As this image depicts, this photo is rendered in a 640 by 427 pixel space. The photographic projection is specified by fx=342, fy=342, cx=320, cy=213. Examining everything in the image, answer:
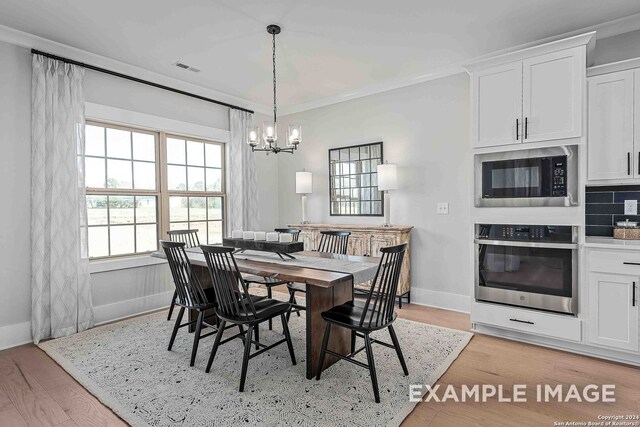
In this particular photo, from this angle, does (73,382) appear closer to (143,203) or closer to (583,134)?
(143,203)

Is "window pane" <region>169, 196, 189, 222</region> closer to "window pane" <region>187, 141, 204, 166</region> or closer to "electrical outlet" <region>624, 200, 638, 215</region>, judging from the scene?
"window pane" <region>187, 141, 204, 166</region>

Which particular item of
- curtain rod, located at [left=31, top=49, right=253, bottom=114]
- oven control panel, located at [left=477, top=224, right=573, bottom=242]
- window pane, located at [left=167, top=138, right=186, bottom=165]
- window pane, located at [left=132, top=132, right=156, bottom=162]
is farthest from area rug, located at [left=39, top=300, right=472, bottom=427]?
curtain rod, located at [left=31, top=49, right=253, bottom=114]

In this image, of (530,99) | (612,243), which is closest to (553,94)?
(530,99)

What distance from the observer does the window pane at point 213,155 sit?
486 centimetres

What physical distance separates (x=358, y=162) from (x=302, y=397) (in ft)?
10.6

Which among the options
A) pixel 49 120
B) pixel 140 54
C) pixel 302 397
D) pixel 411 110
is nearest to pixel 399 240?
pixel 411 110

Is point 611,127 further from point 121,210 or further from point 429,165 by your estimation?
point 121,210

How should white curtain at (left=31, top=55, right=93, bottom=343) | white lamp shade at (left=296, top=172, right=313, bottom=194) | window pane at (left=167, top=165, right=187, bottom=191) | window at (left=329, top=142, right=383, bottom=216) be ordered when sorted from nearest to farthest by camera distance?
white curtain at (left=31, top=55, right=93, bottom=343), window pane at (left=167, top=165, right=187, bottom=191), window at (left=329, top=142, right=383, bottom=216), white lamp shade at (left=296, top=172, right=313, bottom=194)

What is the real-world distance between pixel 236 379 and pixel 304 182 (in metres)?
3.13

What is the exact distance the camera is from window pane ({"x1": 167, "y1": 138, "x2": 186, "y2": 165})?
439 cm

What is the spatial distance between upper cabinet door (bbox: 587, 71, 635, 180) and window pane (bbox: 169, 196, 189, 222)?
14.5 ft

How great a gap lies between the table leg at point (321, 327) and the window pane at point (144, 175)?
9.13ft

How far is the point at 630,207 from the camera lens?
10.1 ft

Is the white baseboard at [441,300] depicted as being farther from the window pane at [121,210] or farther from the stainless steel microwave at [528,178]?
the window pane at [121,210]
